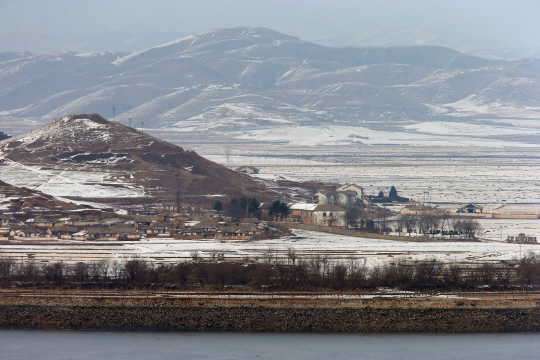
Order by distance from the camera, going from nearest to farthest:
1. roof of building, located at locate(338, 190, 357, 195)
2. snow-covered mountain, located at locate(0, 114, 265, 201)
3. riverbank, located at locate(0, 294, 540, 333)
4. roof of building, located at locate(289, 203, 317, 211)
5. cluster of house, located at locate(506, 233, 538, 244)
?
1. riverbank, located at locate(0, 294, 540, 333)
2. cluster of house, located at locate(506, 233, 538, 244)
3. roof of building, located at locate(289, 203, 317, 211)
4. snow-covered mountain, located at locate(0, 114, 265, 201)
5. roof of building, located at locate(338, 190, 357, 195)

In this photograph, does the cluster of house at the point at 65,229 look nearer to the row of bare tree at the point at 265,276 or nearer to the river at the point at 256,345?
the row of bare tree at the point at 265,276

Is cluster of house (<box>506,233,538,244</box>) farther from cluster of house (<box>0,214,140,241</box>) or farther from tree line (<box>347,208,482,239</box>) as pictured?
cluster of house (<box>0,214,140,241</box>)

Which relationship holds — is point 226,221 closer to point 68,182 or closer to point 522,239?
point 522,239

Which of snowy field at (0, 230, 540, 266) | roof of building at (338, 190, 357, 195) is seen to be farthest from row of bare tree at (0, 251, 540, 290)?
roof of building at (338, 190, 357, 195)

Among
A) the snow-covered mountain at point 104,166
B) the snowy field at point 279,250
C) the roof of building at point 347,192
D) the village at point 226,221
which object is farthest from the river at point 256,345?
the roof of building at point 347,192

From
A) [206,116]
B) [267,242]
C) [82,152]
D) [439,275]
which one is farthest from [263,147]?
[439,275]
